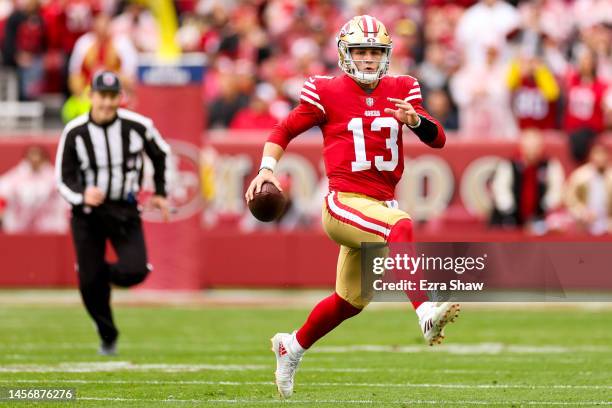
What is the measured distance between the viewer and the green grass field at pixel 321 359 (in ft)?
25.0

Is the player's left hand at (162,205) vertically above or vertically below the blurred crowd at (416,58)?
below

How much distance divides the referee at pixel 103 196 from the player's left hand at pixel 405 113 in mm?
2958

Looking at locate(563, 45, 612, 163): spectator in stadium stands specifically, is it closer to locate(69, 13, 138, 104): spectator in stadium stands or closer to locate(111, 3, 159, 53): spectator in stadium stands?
locate(69, 13, 138, 104): spectator in stadium stands

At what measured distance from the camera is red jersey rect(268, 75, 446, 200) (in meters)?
7.52

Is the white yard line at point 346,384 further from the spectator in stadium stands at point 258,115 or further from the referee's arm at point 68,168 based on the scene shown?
the spectator in stadium stands at point 258,115

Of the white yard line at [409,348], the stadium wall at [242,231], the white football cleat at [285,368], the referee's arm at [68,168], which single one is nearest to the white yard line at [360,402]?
the white football cleat at [285,368]

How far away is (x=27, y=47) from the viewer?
738 inches

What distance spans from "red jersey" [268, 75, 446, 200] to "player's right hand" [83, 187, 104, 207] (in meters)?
2.33

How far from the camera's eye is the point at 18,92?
18.6 metres

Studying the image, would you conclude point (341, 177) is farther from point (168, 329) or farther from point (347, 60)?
point (168, 329)

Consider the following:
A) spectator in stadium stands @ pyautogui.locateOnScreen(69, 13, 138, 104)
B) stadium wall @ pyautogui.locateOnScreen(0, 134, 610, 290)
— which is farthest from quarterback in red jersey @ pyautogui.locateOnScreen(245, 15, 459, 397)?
spectator in stadium stands @ pyautogui.locateOnScreen(69, 13, 138, 104)

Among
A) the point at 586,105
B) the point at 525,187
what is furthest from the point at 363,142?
Result: the point at 586,105

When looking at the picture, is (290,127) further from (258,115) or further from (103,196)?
(258,115)

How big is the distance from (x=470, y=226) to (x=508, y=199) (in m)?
1.04
